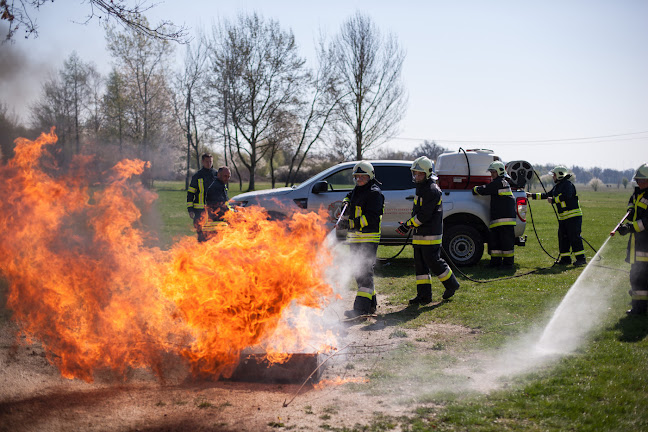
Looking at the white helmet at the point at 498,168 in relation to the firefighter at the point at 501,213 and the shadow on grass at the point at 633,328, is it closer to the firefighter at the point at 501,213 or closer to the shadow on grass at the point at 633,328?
the firefighter at the point at 501,213

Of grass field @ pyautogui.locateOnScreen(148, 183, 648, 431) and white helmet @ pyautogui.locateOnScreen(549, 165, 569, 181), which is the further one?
white helmet @ pyautogui.locateOnScreen(549, 165, 569, 181)

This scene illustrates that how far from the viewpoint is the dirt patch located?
12.1 ft

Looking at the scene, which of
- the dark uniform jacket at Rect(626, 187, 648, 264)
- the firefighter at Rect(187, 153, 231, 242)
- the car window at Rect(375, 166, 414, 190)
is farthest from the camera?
the car window at Rect(375, 166, 414, 190)

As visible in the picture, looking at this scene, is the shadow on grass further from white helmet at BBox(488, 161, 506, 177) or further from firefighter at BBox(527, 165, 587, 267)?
firefighter at BBox(527, 165, 587, 267)

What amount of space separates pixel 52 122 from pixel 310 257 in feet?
30.0

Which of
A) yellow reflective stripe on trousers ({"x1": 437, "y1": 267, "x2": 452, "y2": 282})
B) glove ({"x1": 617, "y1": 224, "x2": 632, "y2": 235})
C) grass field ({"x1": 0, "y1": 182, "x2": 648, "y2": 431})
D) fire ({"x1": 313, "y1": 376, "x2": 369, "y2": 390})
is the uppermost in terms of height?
glove ({"x1": 617, "y1": 224, "x2": 632, "y2": 235})

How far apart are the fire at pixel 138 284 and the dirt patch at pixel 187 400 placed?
0.21 meters

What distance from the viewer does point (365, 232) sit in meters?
6.79

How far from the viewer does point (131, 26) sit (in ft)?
22.4

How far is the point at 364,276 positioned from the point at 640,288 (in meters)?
3.71

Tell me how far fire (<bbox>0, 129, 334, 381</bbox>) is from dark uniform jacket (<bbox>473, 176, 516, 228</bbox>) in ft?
17.3

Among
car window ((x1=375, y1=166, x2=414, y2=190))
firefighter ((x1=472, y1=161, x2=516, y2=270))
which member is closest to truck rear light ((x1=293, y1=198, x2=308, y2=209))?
car window ((x1=375, y1=166, x2=414, y2=190))

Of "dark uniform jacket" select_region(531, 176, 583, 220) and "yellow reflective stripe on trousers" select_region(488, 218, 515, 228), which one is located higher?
"dark uniform jacket" select_region(531, 176, 583, 220)

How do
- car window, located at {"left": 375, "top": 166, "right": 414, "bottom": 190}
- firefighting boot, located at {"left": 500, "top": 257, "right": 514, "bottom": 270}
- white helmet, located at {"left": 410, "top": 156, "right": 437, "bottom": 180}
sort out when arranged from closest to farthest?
white helmet, located at {"left": 410, "top": 156, "right": 437, "bottom": 180} → firefighting boot, located at {"left": 500, "top": 257, "right": 514, "bottom": 270} → car window, located at {"left": 375, "top": 166, "right": 414, "bottom": 190}
